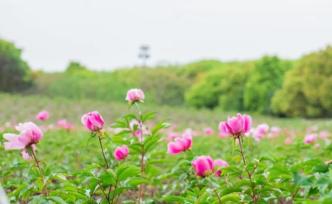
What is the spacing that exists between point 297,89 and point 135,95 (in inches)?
898

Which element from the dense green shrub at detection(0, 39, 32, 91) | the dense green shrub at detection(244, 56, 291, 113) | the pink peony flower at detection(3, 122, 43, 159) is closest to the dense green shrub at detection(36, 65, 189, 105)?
the dense green shrub at detection(0, 39, 32, 91)

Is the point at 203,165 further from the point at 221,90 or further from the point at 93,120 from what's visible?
the point at 221,90

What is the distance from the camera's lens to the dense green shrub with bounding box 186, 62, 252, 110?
92.9 ft

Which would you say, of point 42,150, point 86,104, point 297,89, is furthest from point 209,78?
point 42,150

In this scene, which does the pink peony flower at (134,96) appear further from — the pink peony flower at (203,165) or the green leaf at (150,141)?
the pink peony flower at (203,165)

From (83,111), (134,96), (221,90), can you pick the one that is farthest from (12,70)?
(134,96)

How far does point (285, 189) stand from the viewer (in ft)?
5.61

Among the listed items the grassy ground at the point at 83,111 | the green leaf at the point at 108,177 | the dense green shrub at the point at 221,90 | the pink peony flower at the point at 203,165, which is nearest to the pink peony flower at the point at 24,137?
the green leaf at the point at 108,177

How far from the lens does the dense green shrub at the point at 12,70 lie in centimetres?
2630

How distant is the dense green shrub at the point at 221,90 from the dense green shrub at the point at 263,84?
747mm

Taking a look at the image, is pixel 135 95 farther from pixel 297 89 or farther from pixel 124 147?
pixel 297 89

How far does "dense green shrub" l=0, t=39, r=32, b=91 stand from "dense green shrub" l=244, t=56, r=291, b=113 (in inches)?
423

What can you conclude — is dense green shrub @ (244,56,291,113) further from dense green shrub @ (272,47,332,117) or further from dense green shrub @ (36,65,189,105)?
dense green shrub @ (36,65,189,105)

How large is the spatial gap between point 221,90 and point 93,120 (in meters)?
27.7
